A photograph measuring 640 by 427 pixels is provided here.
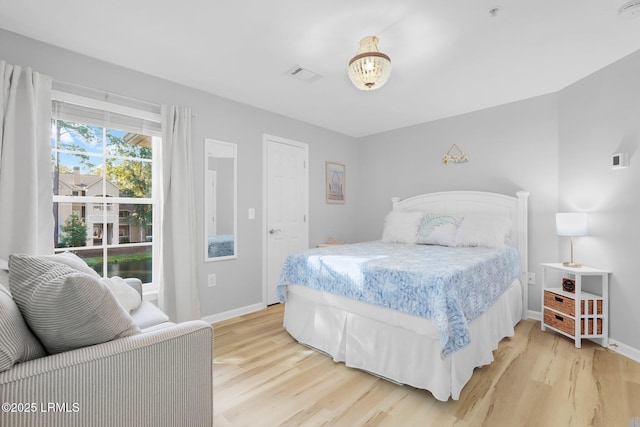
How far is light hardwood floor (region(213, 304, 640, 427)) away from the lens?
1705 mm

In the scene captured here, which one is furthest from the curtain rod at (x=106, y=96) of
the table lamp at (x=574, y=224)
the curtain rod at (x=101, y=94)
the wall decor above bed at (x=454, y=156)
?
the table lamp at (x=574, y=224)

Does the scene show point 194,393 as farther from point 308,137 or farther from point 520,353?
point 308,137

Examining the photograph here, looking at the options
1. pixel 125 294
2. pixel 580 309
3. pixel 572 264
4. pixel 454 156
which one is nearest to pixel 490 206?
pixel 454 156

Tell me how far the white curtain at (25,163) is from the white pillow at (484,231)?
12.2 feet

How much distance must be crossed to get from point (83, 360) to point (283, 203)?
309cm

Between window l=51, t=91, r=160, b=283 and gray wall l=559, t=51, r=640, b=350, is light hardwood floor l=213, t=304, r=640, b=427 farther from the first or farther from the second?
window l=51, t=91, r=160, b=283

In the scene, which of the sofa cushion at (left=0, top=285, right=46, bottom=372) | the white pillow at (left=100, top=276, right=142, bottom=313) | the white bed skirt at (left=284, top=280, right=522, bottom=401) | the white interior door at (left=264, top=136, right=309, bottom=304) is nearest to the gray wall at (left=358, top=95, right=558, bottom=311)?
the white bed skirt at (left=284, top=280, right=522, bottom=401)

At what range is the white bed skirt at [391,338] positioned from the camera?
1.86 m

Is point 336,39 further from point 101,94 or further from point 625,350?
point 625,350

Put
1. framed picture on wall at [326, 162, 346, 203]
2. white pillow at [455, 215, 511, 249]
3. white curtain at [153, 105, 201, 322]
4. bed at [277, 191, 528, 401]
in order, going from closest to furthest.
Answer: bed at [277, 191, 528, 401] → white curtain at [153, 105, 201, 322] → white pillow at [455, 215, 511, 249] → framed picture on wall at [326, 162, 346, 203]

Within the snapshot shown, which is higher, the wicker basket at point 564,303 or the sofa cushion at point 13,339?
the sofa cushion at point 13,339

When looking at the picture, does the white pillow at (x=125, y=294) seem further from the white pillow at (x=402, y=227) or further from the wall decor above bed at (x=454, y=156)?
the wall decor above bed at (x=454, y=156)

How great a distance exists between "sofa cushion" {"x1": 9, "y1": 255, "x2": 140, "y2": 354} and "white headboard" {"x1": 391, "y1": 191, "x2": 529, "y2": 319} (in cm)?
371

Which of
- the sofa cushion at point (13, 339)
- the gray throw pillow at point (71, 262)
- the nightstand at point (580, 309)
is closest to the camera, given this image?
the sofa cushion at point (13, 339)
